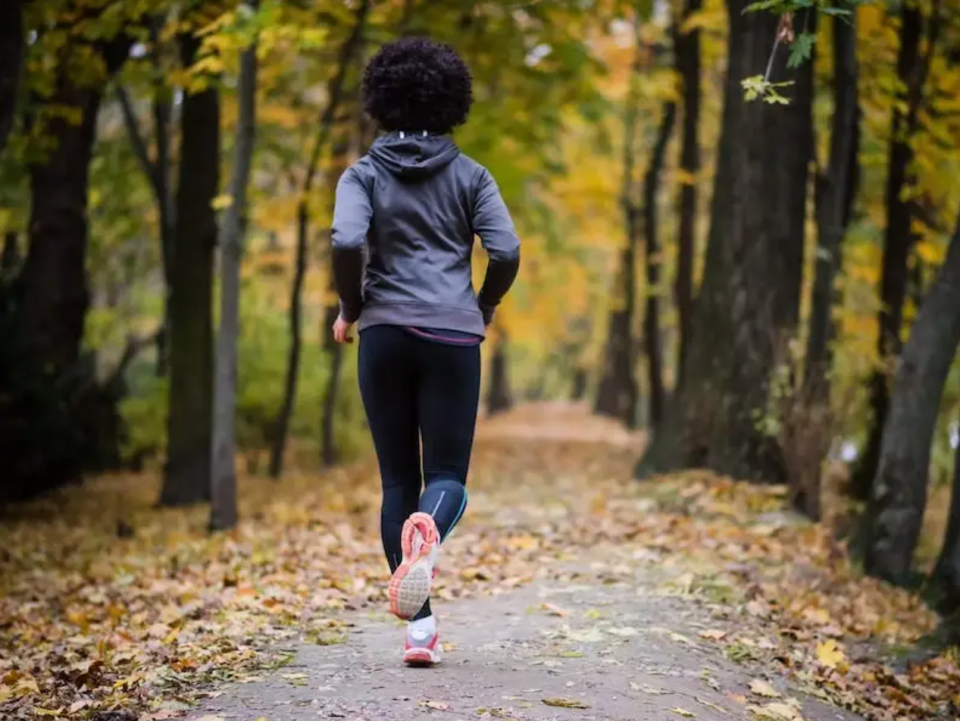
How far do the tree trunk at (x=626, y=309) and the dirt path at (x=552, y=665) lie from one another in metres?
11.2

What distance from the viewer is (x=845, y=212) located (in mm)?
11734

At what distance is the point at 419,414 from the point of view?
4.24m

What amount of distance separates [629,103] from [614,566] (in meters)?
11.6

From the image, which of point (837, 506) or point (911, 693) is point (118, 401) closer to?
point (837, 506)

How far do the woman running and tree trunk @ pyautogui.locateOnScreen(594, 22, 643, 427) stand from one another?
1237 centimetres

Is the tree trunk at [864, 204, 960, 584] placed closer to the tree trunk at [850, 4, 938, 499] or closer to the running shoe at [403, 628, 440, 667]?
the tree trunk at [850, 4, 938, 499]

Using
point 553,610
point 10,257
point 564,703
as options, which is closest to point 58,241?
point 10,257

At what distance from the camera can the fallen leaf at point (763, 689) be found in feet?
15.6

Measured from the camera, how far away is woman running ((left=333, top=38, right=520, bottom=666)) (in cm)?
413

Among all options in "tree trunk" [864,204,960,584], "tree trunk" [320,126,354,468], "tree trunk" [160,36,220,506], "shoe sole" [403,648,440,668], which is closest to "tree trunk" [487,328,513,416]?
"tree trunk" [320,126,354,468]

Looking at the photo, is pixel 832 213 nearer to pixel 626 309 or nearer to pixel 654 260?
pixel 654 260

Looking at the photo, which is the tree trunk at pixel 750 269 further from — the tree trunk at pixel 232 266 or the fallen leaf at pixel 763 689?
the fallen leaf at pixel 763 689

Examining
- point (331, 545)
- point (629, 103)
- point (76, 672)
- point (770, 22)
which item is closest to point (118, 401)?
point (629, 103)

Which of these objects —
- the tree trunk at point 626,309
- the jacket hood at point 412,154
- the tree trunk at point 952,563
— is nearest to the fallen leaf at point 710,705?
the jacket hood at point 412,154
